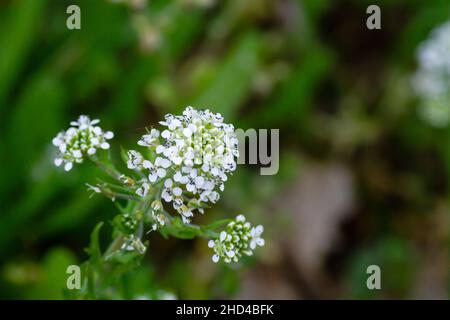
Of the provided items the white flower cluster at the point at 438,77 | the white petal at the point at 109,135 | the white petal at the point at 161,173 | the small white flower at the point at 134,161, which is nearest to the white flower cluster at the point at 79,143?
the white petal at the point at 109,135

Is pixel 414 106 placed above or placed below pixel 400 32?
below

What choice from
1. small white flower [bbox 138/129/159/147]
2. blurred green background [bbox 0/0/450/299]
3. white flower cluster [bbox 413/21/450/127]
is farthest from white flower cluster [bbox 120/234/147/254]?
white flower cluster [bbox 413/21/450/127]

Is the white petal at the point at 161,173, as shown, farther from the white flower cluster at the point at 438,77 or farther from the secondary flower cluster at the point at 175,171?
the white flower cluster at the point at 438,77

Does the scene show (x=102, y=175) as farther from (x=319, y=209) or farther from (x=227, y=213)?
(x=319, y=209)

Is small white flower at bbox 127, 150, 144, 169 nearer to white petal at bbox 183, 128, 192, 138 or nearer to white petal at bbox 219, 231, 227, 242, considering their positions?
white petal at bbox 183, 128, 192, 138

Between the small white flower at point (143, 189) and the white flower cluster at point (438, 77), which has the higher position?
the white flower cluster at point (438, 77)

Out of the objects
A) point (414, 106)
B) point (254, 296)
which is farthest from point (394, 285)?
point (414, 106)
